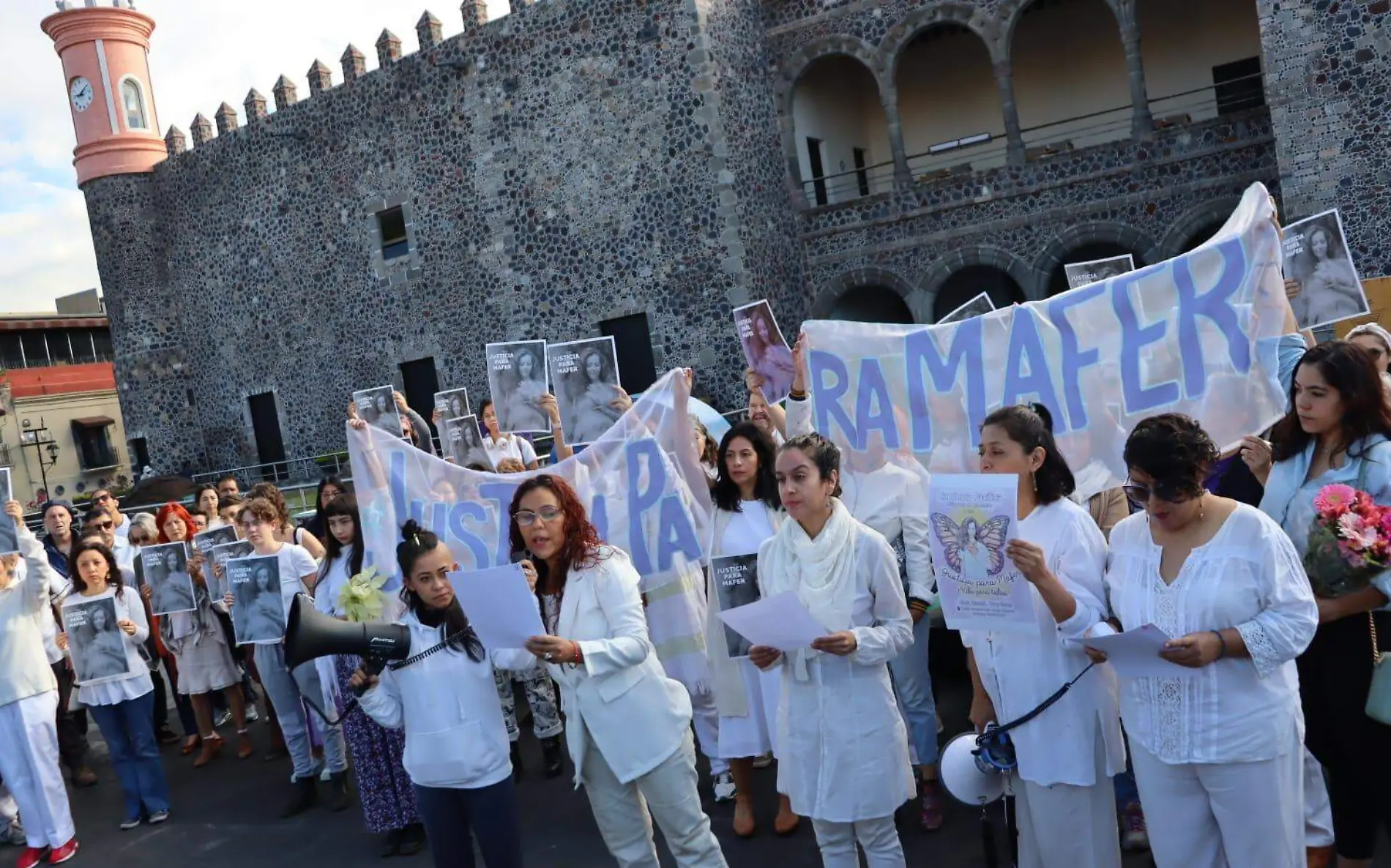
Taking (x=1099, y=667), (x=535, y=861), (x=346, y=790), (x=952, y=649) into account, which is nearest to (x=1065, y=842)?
(x=1099, y=667)

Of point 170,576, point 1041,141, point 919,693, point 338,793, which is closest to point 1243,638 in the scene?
point 919,693

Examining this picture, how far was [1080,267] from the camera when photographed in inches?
280

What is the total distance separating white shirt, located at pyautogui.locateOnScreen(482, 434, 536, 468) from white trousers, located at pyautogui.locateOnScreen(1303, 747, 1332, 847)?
5.26 meters

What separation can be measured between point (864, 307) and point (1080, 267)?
37.3 feet

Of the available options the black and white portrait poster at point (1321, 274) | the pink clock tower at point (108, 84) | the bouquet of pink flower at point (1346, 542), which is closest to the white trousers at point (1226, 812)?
the bouquet of pink flower at point (1346, 542)

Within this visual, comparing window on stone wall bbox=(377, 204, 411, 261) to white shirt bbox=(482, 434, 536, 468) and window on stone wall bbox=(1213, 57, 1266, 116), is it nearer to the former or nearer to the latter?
white shirt bbox=(482, 434, 536, 468)

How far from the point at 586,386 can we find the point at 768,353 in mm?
1201

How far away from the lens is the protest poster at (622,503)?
4906mm

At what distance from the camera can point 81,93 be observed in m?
23.0

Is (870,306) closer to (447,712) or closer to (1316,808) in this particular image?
(1316,808)

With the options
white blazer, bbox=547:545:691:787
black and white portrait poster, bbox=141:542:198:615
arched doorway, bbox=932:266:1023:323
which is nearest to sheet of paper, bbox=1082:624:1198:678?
white blazer, bbox=547:545:691:787

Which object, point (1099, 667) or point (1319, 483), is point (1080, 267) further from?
point (1099, 667)

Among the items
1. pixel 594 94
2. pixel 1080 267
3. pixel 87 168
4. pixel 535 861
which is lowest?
pixel 535 861

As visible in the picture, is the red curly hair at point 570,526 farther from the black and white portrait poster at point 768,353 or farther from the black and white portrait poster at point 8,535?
the black and white portrait poster at point 8,535
